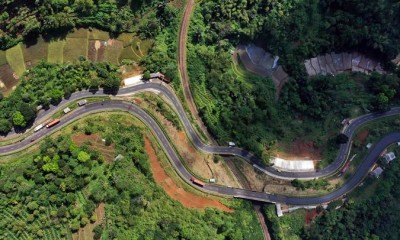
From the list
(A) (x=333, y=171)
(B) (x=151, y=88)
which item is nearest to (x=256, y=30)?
(B) (x=151, y=88)

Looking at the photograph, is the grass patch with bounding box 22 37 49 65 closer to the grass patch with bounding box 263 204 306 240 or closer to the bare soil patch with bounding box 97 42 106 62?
the bare soil patch with bounding box 97 42 106 62

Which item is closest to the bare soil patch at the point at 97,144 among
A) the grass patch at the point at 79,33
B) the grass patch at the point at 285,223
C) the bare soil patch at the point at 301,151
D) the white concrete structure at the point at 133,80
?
the white concrete structure at the point at 133,80

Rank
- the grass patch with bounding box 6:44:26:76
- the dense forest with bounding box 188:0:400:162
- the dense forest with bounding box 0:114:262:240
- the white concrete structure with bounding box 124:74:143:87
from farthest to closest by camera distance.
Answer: the dense forest with bounding box 188:0:400:162
the white concrete structure with bounding box 124:74:143:87
the grass patch with bounding box 6:44:26:76
the dense forest with bounding box 0:114:262:240

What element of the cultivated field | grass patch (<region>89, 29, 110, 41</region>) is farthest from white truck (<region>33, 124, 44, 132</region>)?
grass patch (<region>89, 29, 110, 41</region>)

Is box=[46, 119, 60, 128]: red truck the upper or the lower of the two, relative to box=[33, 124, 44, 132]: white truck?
upper

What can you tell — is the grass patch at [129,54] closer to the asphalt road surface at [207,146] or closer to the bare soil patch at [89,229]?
the asphalt road surface at [207,146]

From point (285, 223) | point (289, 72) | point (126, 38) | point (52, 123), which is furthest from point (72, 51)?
point (285, 223)
